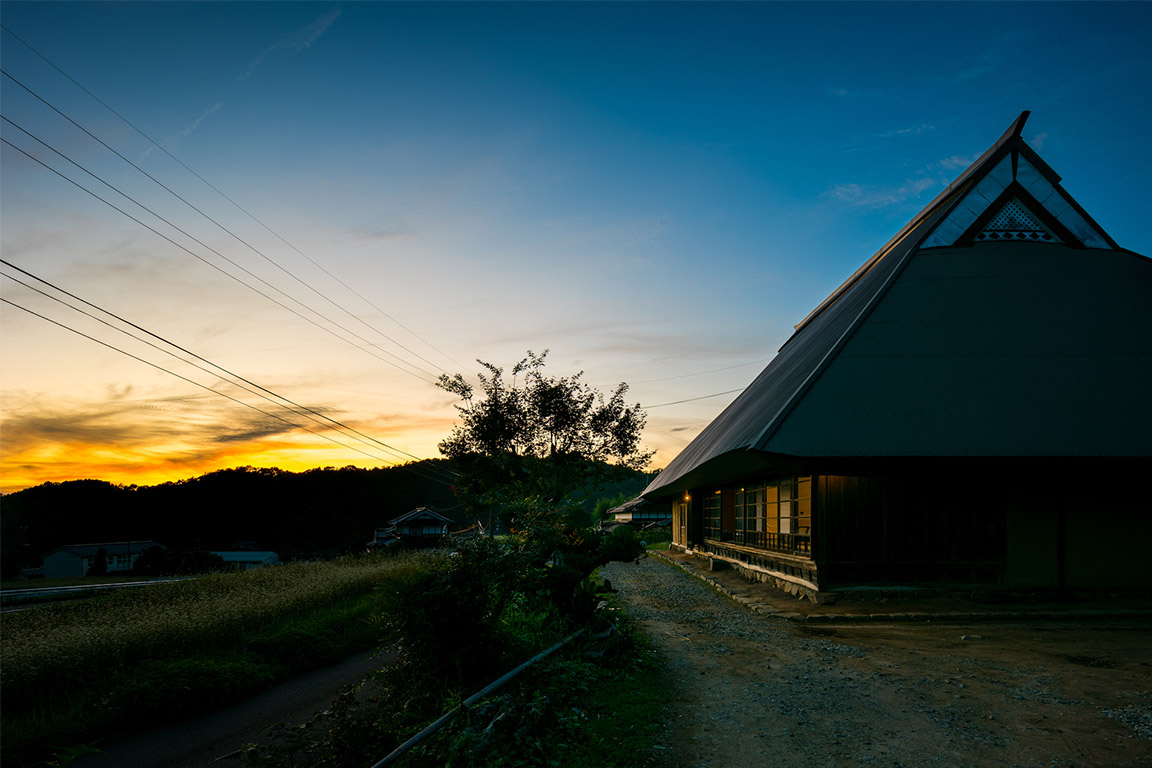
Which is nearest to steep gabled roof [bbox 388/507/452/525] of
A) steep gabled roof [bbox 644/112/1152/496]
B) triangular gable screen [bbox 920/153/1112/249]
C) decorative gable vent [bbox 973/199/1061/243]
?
steep gabled roof [bbox 644/112/1152/496]

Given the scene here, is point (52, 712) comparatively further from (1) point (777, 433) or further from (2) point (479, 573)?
(1) point (777, 433)

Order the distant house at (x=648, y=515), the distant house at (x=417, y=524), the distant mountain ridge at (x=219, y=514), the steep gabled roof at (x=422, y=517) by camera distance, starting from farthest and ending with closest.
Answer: the distant house at (x=648, y=515)
the steep gabled roof at (x=422, y=517)
the distant house at (x=417, y=524)
the distant mountain ridge at (x=219, y=514)

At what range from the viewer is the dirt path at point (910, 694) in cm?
565

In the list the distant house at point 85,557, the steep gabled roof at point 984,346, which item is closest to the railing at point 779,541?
the steep gabled roof at point 984,346

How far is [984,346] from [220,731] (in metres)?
16.6

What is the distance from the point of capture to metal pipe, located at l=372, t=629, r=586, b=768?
499 cm

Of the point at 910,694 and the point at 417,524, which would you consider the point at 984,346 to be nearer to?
the point at 910,694

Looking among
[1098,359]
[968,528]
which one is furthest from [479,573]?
[1098,359]

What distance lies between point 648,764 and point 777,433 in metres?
7.84

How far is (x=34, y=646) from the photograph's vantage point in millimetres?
8664

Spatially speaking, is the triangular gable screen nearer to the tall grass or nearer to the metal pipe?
the metal pipe

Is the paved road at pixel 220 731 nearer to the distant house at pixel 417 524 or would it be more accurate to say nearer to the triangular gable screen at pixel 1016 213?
the triangular gable screen at pixel 1016 213

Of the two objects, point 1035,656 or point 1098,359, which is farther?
point 1098,359

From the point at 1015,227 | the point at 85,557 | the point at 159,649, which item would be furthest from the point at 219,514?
the point at 1015,227
